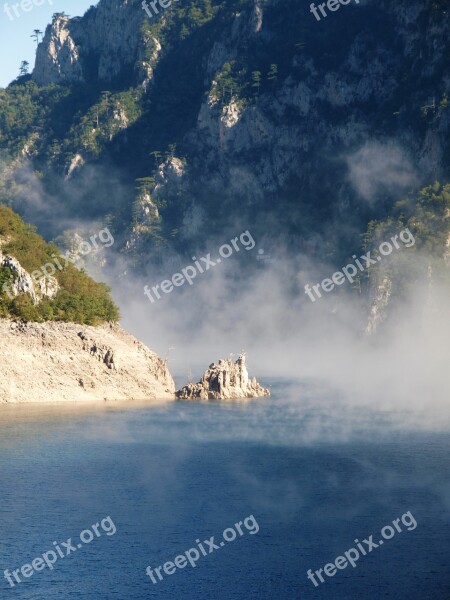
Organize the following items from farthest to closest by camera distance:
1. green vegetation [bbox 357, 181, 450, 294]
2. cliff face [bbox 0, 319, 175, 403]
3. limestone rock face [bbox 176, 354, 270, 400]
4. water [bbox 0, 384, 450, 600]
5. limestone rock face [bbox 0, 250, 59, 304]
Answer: green vegetation [bbox 357, 181, 450, 294], limestone rock face [bbox 176, 354, 270, 400], limestone rock face [bbox 0, 250, 59, 304], cliff face [bbox 0, 319, 175, 403], water [bbox 0, 384, 450, 600]

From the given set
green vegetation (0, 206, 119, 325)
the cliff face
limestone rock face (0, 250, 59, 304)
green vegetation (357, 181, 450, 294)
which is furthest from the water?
green vegetation (357, 181, 450, 294)

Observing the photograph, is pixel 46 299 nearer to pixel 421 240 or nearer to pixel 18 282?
pixel 18 282

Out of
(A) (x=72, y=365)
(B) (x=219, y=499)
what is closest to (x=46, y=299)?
(A) (x=72, y=365)

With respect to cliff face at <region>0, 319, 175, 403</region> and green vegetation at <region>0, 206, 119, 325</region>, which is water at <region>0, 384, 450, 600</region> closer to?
cliff face at <region>0, 319, 175, 403</region>

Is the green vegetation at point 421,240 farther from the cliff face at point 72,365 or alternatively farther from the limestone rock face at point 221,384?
the cliff face at point 72,365

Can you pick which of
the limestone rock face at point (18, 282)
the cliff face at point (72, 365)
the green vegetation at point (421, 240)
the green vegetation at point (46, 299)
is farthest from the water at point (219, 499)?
the green vegetation at point (421, 240)

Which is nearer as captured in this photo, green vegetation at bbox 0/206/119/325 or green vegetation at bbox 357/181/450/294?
green vegetation at bbox 0/206/119/325
